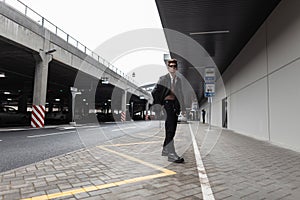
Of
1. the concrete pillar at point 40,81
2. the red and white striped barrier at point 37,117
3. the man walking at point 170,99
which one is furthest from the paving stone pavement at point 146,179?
the concrete pillar at point 40,81

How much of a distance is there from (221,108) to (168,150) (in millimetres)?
15921

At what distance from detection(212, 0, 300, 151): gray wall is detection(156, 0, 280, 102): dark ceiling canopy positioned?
439 mm

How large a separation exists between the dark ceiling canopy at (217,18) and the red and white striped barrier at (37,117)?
9633 mm

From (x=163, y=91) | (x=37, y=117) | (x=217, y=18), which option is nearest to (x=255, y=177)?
(x=163, y=91)

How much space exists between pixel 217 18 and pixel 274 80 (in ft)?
10.0

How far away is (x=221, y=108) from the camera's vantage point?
63.2 ft

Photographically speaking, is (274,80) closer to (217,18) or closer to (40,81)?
(217,18)

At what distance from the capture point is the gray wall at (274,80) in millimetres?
6148

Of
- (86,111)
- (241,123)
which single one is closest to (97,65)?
(241,123)

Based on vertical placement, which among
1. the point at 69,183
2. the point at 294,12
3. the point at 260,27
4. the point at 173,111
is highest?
the point at 260,27

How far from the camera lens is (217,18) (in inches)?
326

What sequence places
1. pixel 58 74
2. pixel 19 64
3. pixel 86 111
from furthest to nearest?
pixel 86 111 < pixel 58 74 < pixel 19 64

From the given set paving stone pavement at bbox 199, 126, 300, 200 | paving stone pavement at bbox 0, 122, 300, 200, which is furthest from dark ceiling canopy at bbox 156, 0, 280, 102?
paving stone pavement at bbox 0, 122, 300, 200

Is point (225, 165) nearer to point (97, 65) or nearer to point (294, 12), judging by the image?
point (294, 12)
